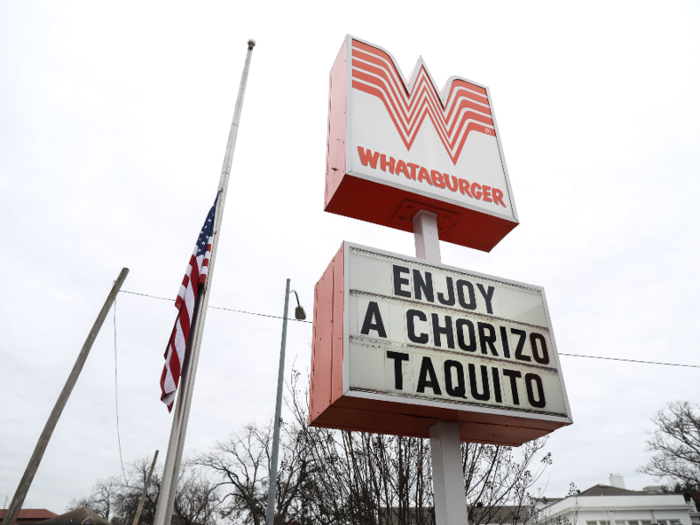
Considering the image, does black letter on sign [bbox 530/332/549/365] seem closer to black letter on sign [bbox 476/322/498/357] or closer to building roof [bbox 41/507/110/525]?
black letter on sign [bbox 476/322/498/357]

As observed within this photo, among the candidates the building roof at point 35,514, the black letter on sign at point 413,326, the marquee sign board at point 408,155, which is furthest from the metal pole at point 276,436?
the building roof at point 35,514

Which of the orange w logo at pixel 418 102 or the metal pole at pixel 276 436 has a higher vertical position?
the orange w logo at pixel 418 102

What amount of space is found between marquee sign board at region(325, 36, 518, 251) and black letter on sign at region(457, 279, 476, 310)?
4.31 feet

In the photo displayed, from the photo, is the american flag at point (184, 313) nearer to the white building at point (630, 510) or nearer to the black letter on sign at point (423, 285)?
the black letter on sign at point (423, 285)

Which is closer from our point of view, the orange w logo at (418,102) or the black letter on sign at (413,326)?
the black letter on sign at (413,326)

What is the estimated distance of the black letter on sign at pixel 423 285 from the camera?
15.4ft

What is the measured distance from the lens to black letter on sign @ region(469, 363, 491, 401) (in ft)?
14.2

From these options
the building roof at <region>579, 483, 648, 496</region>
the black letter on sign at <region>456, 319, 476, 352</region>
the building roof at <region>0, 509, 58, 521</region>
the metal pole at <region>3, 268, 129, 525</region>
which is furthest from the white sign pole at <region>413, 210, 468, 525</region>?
the building roof at <region>0, 509, 58, 521</region>

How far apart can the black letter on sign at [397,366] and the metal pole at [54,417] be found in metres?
8.80

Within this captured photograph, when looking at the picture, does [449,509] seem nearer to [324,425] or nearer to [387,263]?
[324,425]

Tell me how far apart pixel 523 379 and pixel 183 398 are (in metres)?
3.66

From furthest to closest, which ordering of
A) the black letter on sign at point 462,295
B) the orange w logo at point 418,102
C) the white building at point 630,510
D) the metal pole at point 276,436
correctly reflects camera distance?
the white building at point 630,510, the metal pole at point 276,436, the orange w logo at point 418,102, the black letter on sign at point 462,295

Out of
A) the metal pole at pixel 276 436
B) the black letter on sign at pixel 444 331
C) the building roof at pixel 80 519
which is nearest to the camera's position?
the black letter on sign at pixel 444 331

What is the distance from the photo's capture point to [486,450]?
735 cm
